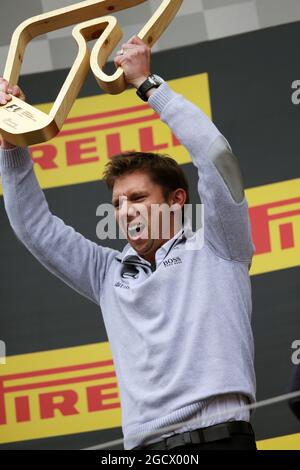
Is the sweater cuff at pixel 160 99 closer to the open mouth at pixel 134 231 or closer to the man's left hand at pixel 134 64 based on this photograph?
the man's left hand at pixel 134 64

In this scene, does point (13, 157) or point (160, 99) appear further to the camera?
point (13, 157)

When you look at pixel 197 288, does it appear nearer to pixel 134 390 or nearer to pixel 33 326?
pixel 134 390

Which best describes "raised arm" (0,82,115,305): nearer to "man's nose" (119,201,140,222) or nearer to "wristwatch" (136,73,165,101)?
"man's nose" (119,201,140,222)

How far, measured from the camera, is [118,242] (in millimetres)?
2643

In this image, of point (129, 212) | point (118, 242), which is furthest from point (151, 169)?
point (118, 242)

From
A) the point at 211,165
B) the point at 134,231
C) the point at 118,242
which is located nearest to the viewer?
the point at 211,165

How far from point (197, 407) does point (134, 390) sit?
0.12 m

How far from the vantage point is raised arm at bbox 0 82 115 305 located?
1784mm

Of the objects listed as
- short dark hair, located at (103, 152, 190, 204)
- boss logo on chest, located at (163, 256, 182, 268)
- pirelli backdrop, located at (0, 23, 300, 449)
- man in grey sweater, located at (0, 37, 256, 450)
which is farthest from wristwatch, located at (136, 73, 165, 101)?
pirelli backdrop, located at (0, 23, 300, 449)

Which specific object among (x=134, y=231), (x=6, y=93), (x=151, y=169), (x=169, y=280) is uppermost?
(x=6, y=93)

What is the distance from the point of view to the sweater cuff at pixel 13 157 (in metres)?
1.78

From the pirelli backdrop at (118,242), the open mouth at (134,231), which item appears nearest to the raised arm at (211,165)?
the open mouth at (134,231)

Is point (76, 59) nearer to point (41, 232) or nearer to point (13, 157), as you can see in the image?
point (13, 157)

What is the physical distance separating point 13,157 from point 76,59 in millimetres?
218
